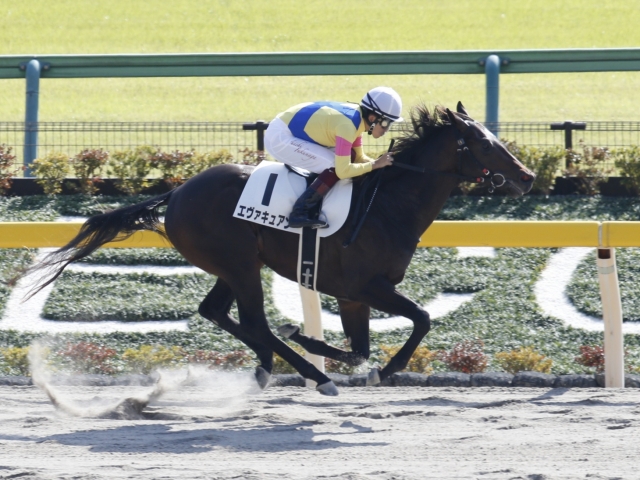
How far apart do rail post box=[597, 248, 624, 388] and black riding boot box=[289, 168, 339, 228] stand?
1.81 metres

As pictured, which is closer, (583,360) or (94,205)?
(583,360)

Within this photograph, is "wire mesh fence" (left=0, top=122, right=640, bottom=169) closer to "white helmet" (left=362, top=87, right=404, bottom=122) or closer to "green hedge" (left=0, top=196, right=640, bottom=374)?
"green hedge" (left=0, top=196, right=640, bottom=374)

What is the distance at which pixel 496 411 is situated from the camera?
5387 millimetres

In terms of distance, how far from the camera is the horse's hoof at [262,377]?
19.3 feet

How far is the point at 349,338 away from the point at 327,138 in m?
1.20

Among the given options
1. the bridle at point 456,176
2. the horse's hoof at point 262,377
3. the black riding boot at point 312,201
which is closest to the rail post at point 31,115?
the horse's hoof at point 262,377

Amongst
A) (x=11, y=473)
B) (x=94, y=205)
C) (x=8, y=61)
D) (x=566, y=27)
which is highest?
(x=566, y=27)

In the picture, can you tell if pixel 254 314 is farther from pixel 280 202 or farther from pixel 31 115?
pixel 31 115

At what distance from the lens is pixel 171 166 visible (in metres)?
9.91

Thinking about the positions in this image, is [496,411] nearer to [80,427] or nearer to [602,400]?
[602,400]

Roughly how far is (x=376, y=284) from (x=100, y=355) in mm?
2238

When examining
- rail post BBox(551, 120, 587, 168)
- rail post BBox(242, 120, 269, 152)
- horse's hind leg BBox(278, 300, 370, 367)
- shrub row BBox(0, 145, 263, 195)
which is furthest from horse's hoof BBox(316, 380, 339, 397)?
rail post BBox(551, 120, 587, 168)

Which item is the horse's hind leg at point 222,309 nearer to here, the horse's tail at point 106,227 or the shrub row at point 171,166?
the horse's tail at point 106,227

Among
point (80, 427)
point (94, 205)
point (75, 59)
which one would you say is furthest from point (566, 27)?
point (80, 427)
